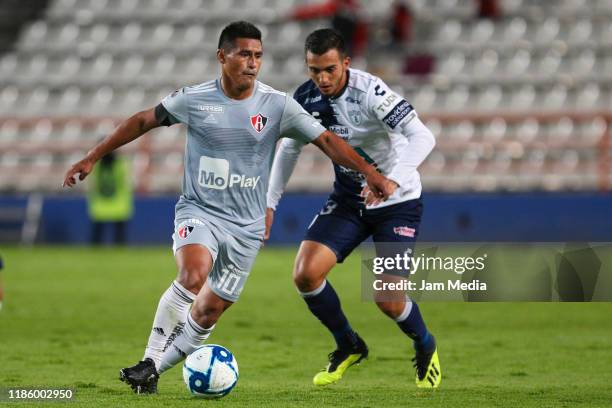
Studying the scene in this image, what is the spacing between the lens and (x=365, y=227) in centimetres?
803

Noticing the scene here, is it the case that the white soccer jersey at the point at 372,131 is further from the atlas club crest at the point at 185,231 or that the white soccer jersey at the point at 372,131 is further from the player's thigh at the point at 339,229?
the atlas club crest at the point at 185,231

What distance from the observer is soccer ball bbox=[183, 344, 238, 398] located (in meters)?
6.71

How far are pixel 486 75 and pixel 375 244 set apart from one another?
14.6 meters

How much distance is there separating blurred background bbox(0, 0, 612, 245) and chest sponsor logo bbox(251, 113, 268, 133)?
1185 centimetres

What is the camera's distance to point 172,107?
23.0 feet

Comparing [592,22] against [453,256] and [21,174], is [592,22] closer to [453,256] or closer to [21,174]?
[21,174]

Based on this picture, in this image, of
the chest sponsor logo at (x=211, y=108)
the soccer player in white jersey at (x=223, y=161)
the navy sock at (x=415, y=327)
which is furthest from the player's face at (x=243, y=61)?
the navy sock at (x=415, y=327)

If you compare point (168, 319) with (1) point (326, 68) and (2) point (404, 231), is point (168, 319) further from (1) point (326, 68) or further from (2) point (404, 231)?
(1) point (326, 68)

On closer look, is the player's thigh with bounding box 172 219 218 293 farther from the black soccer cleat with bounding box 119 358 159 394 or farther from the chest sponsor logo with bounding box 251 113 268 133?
the chest sponsor logo with bounding box 251 113 268 133

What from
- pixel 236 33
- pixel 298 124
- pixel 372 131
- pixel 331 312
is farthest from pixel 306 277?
pixel 236 33

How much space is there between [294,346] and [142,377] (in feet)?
10.2

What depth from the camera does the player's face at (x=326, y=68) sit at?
7.49 meters

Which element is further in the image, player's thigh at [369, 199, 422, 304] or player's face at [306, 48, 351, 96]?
player's thigh at [369, 199, 422, 304]

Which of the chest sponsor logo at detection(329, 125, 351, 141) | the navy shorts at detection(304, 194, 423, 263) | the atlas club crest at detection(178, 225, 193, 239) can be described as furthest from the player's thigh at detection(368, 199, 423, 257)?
the atlas club crest at detection(178, 225, 193, 239)
